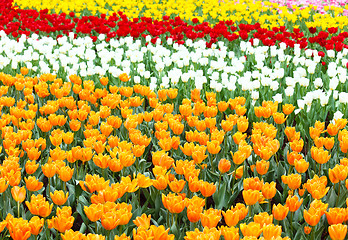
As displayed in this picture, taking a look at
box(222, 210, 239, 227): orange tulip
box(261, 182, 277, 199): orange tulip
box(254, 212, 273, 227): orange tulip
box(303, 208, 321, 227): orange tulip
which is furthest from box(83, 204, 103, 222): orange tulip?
box(303, 208, 321, 227): orange tulip

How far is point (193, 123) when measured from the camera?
11.2 ft

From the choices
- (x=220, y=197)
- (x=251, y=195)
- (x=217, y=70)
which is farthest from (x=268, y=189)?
(x=217, y=70)

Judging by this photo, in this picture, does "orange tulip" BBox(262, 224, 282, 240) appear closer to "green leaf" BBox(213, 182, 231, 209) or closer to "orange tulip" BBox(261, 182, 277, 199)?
"orange tulip" BBox(261, 182, 277, 199)

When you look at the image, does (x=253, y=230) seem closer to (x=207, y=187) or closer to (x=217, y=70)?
(x=207, y=187)

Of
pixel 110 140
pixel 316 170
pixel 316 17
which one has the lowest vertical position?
pixel 316 170

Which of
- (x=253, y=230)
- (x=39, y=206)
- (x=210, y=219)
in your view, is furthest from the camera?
(x=39, y=206)

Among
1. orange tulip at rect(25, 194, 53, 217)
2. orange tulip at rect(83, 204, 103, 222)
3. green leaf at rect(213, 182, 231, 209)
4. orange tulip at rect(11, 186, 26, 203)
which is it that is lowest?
green leaf at rect(213, 182, 231, 209)

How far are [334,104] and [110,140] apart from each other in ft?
8.71

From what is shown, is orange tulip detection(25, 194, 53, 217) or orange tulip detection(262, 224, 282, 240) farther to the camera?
orange tulip detection(25, 194, 53, 217)

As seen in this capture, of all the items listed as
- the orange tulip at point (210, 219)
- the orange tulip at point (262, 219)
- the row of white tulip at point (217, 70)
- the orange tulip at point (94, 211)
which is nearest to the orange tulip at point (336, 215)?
the orange tulip at point (262, 219)

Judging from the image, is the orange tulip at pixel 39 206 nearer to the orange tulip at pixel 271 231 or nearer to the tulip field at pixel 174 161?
the tulip field at pixel 174 161

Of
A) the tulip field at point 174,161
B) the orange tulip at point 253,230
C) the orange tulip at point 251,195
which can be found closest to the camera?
the orange tulip at point 253,230

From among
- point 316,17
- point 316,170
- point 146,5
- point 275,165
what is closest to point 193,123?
point 275,165

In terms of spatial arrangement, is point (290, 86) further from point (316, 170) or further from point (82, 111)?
point (82, 111)
